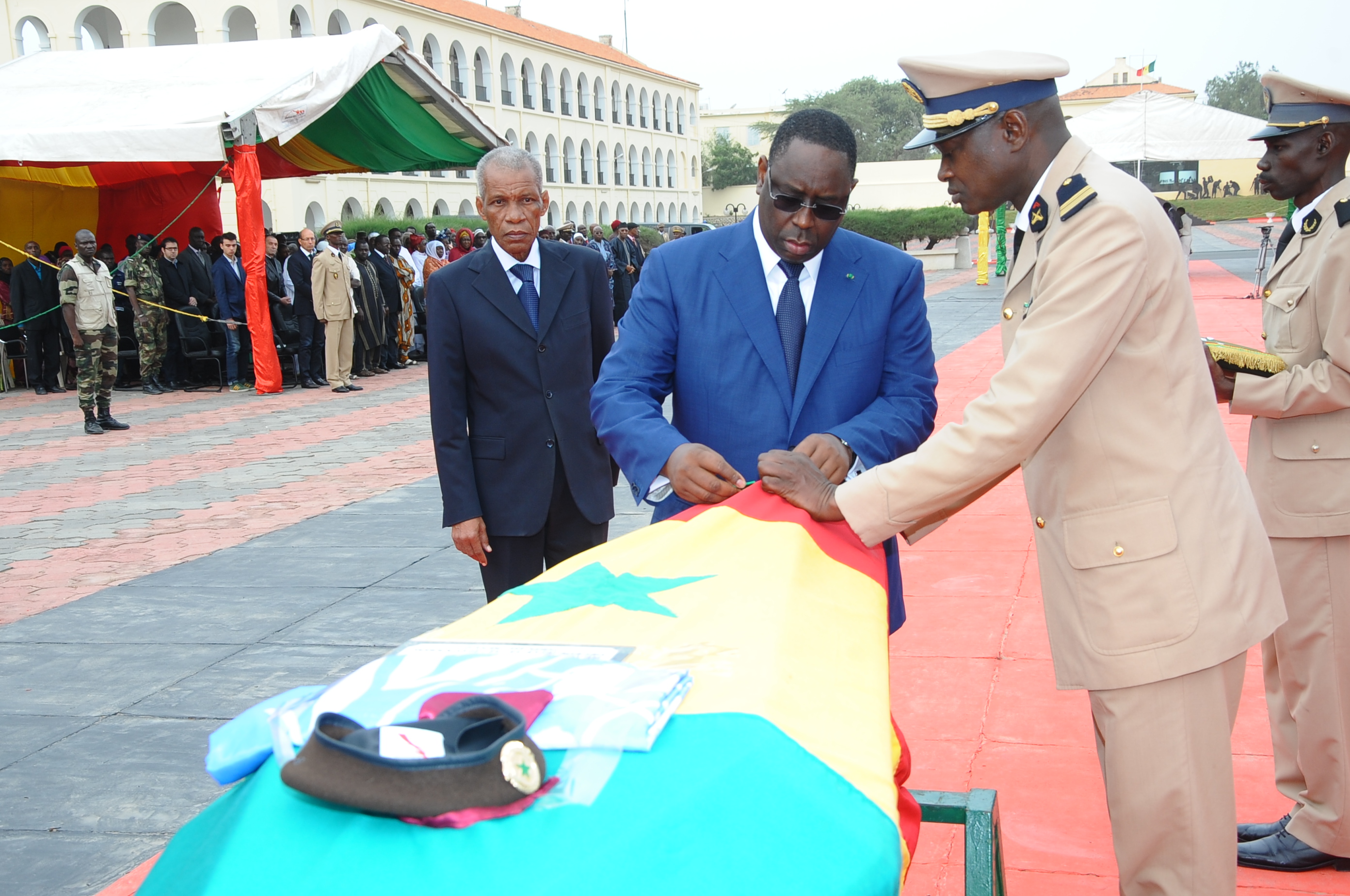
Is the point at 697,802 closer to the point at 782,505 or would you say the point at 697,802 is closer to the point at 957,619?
the point at 782,505

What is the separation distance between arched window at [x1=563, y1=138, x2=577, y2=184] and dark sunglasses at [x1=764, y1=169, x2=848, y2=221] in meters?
57.1

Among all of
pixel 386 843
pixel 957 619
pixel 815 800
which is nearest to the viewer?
pixel 386 843

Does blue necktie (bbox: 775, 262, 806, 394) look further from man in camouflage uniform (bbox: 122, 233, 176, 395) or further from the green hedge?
the green hedge

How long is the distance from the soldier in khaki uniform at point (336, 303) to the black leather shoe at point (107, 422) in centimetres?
321

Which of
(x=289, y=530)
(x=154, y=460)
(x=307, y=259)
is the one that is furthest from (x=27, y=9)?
(x=289, y=530)

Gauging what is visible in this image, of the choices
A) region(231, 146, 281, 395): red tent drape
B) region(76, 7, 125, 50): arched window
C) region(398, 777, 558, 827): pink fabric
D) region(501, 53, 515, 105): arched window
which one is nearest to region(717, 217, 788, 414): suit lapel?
region(398, 777, 558, 827): pink fabric

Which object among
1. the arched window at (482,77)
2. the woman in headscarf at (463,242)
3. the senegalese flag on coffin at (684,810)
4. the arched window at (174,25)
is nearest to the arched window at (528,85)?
the arched window at (482,77)

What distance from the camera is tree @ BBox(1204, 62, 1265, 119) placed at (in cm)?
10175

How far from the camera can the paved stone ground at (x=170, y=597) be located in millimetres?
3484

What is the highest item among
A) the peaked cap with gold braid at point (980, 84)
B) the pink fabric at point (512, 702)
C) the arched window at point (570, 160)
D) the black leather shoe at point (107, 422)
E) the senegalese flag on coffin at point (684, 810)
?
the arched window at point (570, 160)

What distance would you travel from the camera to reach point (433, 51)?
47719mm

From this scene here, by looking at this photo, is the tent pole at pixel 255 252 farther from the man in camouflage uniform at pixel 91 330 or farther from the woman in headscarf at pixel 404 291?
the woman in headscarf at pixel 404 291

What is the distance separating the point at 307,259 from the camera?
49.7 feet

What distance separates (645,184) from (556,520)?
214ft
